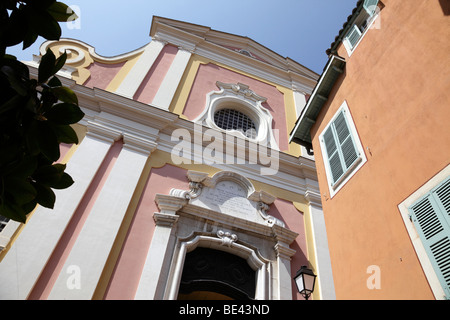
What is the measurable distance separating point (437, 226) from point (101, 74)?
32.3 feet

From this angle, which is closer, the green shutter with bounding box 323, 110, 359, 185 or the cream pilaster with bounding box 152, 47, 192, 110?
the green shutter with bounding box 323, 110, 359, 185

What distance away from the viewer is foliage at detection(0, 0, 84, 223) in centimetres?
129

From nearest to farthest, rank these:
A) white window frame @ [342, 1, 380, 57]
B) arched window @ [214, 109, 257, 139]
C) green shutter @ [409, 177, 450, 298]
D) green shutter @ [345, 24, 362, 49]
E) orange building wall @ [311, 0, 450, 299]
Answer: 1. green shutter @ [409, 177, 450, 298]
2. orange building wall @ [311, 0, 450, 299]
3. white window frame @ [342, 1, 380, 57]
4. green shutter @ [345, 24, 362, 49]
5. arched window @ [214, 109, 257, 139]

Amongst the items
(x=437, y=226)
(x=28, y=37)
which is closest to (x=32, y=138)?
(x=28, y=37)

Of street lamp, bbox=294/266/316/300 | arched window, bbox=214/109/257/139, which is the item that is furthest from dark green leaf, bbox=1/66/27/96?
arched window, bbox=214/109/257/139

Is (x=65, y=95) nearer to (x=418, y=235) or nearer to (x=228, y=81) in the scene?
(x=418, y=235)

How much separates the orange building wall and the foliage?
3304 millimetres

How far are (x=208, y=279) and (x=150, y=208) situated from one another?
2020 millimetres

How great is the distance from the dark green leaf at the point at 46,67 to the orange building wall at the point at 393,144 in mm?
3416

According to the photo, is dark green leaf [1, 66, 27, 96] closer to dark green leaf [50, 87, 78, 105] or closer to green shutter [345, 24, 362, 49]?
dark green leaf [50, 87, 78, 105]

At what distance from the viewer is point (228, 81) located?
471 inches

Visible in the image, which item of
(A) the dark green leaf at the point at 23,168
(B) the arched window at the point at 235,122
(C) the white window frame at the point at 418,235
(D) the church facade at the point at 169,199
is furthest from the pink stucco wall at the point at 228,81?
(A) the dark green leaf at the point at 23,168

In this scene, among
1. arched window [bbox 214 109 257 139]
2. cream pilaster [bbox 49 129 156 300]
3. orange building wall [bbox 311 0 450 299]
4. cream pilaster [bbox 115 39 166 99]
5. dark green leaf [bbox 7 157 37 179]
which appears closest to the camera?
dark green leaf [bbox 7 157 37 179]
